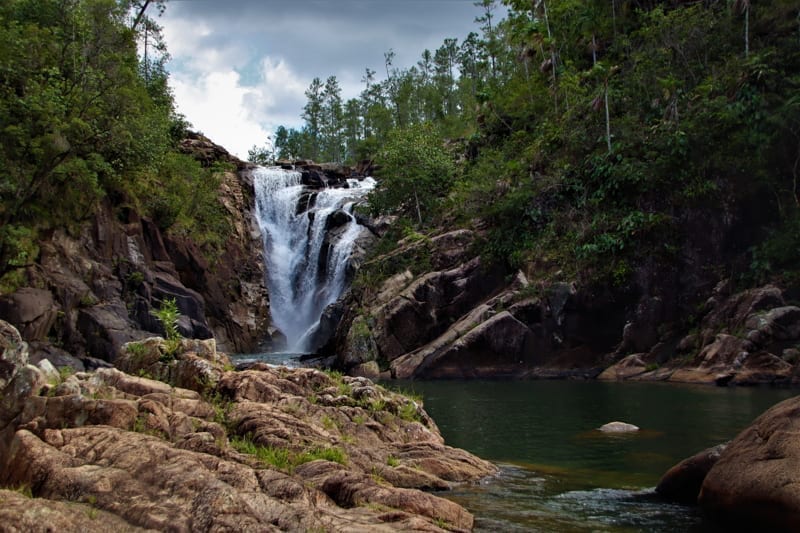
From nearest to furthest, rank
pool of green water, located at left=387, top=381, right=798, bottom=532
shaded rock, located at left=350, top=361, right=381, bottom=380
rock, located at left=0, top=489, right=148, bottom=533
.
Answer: rock, located at left=0, top=489, right=148, bottom=533 < pool of green water, located at left=387, top=381, right=798, bottom=532 < shaded rock, located at left=350, top=361, right=381, bottom=380

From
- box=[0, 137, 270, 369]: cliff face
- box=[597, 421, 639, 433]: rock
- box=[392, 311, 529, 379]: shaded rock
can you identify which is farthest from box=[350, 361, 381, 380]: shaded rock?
box=[597, 421, 639, 433]: rock

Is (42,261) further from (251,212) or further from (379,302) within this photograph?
(251,212)

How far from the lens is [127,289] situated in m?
31.5

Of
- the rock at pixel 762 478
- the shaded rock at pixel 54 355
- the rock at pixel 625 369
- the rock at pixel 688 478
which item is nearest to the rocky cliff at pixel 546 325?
the rock at pixel 625 369

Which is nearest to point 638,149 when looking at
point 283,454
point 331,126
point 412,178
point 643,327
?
point 643,327

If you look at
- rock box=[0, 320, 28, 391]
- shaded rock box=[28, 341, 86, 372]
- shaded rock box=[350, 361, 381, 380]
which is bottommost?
shaded rock box=[350, 361, 381, 380]

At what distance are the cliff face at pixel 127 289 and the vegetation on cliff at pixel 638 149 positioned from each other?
1228 cm

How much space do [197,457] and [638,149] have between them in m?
31.7

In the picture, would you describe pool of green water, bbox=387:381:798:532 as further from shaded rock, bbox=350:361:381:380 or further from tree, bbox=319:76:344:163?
tree, bbox=319:76:344:163

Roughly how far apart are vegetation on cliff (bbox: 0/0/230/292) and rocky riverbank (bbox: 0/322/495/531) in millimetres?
19532

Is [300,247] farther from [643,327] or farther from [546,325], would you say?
[643,327]

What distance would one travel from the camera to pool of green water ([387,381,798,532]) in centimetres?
820

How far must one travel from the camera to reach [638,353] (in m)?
28.8

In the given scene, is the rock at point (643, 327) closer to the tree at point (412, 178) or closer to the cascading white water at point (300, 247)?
the tree at point (412, 178)
